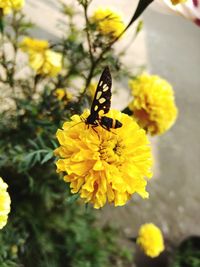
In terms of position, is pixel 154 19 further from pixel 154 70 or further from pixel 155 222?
pixel 155 222

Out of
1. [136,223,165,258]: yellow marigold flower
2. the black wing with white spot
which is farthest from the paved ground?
the black wing with white spot

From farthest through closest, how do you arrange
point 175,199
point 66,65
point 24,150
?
1. point 175,199
2. point 66,65
3. point 24,150

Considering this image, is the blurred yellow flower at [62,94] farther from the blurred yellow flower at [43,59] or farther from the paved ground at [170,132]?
the paved ground at [170,132]

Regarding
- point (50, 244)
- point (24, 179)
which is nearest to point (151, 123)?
point (24, 179)

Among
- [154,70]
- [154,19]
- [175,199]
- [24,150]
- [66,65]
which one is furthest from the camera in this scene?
[154,19]

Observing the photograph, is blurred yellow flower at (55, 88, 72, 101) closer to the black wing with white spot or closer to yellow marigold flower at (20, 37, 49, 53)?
yellow marigold flower at (20, 37, 49, 53)

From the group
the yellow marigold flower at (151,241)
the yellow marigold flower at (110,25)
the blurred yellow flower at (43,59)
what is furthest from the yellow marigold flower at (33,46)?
the yellow marigold flower at (151,241)

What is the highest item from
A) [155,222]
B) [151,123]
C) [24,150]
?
[151,123]
